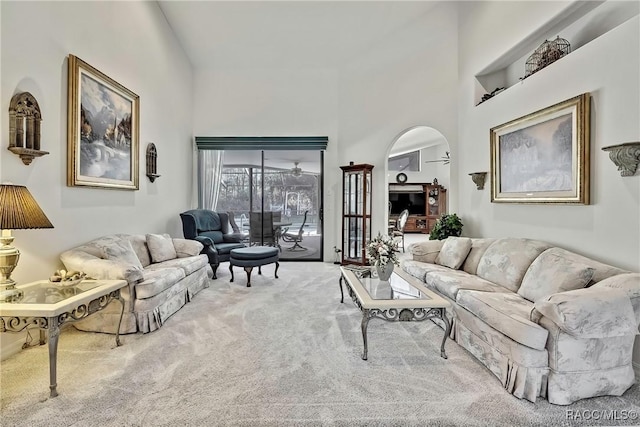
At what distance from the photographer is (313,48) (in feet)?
20.5

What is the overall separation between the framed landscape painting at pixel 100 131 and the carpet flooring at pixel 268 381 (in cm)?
174

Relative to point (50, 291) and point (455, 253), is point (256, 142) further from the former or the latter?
point (50, 291)

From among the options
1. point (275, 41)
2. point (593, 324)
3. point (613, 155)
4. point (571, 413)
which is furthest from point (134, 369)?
point (275, 41)

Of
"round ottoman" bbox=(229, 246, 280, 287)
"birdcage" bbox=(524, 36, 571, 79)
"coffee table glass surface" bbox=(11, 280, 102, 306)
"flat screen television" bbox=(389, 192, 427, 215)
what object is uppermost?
"birdcage" bbox=(524, 36, 571, 79)

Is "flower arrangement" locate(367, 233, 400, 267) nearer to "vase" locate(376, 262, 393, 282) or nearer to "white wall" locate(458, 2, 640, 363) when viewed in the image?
"vase" locate(376, 262, 393, 282)

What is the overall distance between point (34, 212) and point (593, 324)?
3836 mm

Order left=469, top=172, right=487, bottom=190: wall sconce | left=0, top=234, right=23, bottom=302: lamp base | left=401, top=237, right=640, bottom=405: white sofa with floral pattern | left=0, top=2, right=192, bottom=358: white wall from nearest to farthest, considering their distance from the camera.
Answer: left=401, top=237, right=640, bottom=405: white sofa with floral pattern
left=0, top=234, right=23, bottom=302: lamp base
left=0, top=2, right=192, bottom=358: white wall
left=469, top=172, right=487, bottom=190: wall sconce

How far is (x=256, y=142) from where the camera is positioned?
6.79m

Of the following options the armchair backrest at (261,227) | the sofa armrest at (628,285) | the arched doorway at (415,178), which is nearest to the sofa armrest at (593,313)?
the sofa armrest at (628,285)

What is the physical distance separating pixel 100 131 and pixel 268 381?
350 centimetres

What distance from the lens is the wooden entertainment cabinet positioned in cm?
1258

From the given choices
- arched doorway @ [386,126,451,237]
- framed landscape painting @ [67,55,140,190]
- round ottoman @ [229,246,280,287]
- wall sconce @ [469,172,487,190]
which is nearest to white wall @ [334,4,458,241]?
wall sconce @ [469,172,487,190]

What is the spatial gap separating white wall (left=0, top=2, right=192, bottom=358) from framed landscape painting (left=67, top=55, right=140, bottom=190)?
0.29 feet

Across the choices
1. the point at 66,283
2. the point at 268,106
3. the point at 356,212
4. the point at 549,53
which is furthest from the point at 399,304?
the point at 268,106
